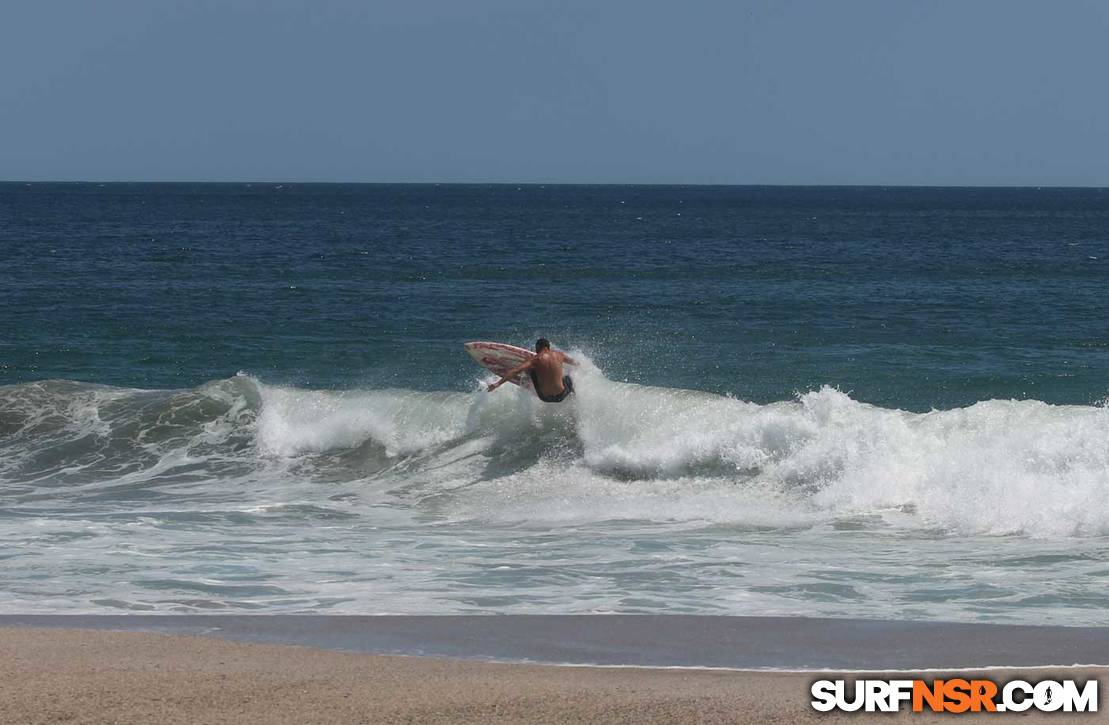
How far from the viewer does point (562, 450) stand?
17000mm

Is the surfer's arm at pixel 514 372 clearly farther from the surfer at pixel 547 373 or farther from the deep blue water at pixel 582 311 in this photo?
the deep blue water at pixel 582 311

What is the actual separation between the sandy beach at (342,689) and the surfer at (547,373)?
9.31 m

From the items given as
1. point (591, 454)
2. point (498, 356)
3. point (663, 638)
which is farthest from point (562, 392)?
point (663, 638)

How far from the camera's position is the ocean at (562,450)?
10.5m

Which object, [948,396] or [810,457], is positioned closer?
[810,457]

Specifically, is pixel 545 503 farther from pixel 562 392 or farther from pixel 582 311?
pixel 582 311

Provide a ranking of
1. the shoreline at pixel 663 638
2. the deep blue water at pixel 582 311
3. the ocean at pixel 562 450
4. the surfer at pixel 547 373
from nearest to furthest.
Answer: the shoreline at pixel 663 638 < the ocean at pixel 562 450 < the surfer at pixel 547 373 < the deep blue water at pixel 582 311

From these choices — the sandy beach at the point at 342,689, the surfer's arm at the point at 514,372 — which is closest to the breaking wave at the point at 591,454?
the surfer's arm at the point at 514,372

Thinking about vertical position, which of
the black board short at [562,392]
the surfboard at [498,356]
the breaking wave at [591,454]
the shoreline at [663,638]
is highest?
the surfboard at [498,356]

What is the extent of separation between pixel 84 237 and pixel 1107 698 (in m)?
59.0

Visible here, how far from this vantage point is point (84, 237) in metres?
60.4

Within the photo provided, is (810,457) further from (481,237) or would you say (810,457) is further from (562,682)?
(481,237)

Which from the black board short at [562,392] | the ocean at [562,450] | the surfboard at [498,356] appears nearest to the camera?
the ocean at [562,450]

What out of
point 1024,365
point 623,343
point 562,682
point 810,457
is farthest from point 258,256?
point 562,682
